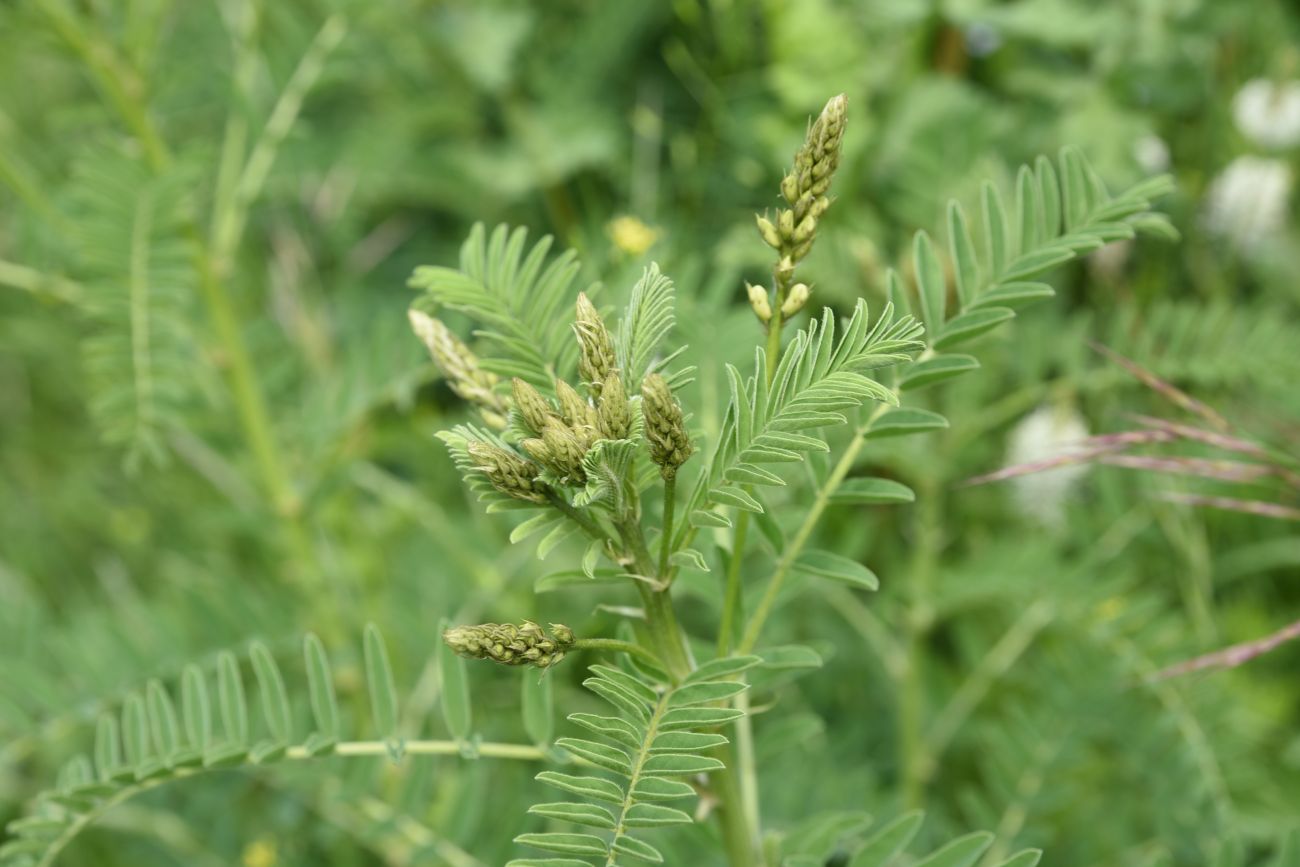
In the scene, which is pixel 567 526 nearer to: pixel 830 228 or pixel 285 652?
pixel 285 652

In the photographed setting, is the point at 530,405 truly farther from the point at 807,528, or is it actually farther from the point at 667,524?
the point at 807,528

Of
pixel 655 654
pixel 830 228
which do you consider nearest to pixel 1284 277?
pixel 830 228

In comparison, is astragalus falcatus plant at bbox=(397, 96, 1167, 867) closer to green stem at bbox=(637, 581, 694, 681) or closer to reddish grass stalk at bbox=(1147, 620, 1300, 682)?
green stem at bbox=(637, 581, 694, 681)

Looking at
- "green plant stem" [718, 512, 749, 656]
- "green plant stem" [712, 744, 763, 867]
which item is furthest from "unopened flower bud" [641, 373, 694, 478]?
"green plant stem" [712, 744, 763, 867]

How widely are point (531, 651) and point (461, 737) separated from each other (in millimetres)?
252

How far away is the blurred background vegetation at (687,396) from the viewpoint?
3.67 ft

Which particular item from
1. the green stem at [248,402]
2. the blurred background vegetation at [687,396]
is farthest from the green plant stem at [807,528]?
the green stem at [248,402]

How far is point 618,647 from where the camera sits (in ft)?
2.04

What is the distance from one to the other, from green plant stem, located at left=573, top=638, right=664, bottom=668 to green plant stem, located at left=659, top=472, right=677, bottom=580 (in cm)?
4

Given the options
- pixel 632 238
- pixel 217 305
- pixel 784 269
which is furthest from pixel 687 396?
pixel 217 305

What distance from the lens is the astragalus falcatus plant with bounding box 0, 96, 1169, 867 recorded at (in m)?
0.59

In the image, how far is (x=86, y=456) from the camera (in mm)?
2062

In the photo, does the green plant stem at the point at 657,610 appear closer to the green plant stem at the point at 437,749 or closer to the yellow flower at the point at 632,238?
the green plant stem at the point at 437,749

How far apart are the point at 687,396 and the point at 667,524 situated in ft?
1.11
